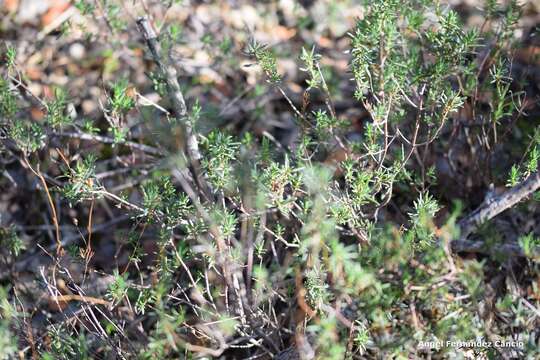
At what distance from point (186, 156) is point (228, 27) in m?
2.25

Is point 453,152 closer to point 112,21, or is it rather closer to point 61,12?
point 112,21

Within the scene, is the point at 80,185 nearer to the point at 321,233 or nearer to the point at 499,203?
the point at 321,233

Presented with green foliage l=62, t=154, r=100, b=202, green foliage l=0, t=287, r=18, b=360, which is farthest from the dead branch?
green foliage l=0, t=287, r=18, b=360

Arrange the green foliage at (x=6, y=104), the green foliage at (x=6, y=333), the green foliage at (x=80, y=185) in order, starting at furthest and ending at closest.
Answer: the green foliage at (x=6, y=104)
the green foliage at (x=80, y=185)
the green foliage at (x=6, y=333)

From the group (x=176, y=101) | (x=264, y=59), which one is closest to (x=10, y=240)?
(x=176, y=101)

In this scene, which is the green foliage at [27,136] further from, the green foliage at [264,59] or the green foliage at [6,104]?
the green foliage at [264,59]

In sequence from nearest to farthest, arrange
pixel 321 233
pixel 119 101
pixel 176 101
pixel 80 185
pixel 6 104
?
pixel 321 233, pixel 80 185, pixel 176 101, pixel 119 101, pixel 6 104

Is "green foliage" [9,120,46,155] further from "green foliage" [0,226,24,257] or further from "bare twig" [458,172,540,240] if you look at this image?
"bare twig" [458,172,540,240]

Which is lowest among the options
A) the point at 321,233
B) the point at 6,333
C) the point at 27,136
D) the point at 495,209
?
the point at 495,209

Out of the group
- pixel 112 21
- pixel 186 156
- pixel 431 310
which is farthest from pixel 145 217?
pixel 112 21

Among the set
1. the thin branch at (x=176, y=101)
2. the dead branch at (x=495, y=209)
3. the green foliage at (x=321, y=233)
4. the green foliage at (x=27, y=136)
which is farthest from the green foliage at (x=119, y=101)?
the dead branch at (x=495, y=209)

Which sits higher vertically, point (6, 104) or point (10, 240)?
point (6, 104)

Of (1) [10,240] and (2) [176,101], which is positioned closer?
(2) [176,101]

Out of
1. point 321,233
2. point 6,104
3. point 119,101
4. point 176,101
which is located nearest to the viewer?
point 321,233
